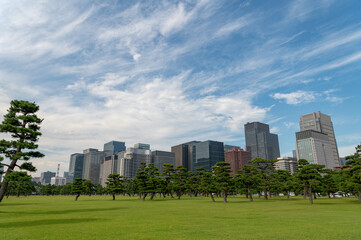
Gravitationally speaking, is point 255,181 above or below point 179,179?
below

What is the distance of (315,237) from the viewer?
12.6 metres

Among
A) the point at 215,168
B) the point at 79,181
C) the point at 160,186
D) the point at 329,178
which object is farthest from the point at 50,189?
the point at 329,178

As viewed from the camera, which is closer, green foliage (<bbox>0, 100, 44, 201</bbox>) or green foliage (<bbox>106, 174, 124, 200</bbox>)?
green foliage (<bbox>0, 100, 44, 201</bbox>)

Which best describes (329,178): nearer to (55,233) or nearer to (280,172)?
(280,172)

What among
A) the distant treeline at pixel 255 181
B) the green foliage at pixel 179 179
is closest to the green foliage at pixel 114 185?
the distant treeline at pixel 255 181

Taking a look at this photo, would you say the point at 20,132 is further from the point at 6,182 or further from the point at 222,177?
the point at 222,177

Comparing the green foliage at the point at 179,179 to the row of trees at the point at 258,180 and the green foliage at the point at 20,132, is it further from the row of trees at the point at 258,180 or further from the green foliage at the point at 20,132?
the green foliage at the point at 20,132

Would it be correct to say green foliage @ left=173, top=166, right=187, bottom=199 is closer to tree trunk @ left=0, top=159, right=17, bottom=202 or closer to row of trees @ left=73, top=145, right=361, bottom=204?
row of trees @ left=73, top=145, right=361, bottom=204

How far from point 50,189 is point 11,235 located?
140 m

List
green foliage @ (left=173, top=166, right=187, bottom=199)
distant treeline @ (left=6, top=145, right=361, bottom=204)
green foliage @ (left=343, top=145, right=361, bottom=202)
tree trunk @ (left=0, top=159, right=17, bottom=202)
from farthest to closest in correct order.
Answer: green foliage @ (left=173, top=166, right=187, bottom=199) < distant treeline @ (left=6, top=145, right=361, bottom=204) < green foliage @ (left=343, top=145, right=361, bottom=202) < tree trunk @ (left=0, top=159, right=17, bottom=202)

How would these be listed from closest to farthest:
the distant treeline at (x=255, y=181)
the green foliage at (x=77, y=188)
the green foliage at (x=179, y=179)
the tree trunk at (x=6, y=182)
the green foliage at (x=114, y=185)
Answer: the tree trunk at (x=6, y=182) → the distant treeline at (x=255, y=181) → the green foliage at (x=77, y=188) → the green foliage at (x=114, y=185) → the green foliage at (x=179, y=179)

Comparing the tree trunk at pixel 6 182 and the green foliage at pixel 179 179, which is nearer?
the tree trunk at pixel 6 182

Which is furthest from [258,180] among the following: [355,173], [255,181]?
[355,173]

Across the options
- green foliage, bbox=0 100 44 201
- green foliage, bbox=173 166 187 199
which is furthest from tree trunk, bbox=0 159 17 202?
green foliage, bbox=173 166 187 199
